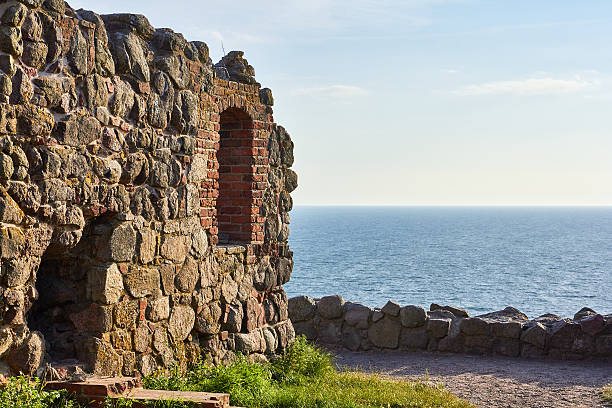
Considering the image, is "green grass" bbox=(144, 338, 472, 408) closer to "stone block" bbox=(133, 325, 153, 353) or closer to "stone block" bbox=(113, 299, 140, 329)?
"stone block" bbox=(133, 325, 153, 353)

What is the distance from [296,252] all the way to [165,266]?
57150 mm

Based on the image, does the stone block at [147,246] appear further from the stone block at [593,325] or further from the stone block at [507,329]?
the stone block at [593,325]

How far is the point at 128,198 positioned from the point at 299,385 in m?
3.19

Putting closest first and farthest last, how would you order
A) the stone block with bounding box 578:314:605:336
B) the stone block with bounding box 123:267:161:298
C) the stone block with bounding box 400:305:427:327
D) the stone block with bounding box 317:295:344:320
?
1. the stone block with bounding box 123:267:161:298
2. the stone block with bounding box 578:314:605:336
3. the stone block with bounding box 400:305:427:327
4. the stone block with bounding box 317:295:344:320

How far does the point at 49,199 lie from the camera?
18.7 ft

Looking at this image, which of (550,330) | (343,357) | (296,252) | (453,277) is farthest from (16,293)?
(296,252)

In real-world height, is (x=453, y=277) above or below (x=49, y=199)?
below

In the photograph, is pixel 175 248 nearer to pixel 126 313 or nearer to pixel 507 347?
pixel 126 313

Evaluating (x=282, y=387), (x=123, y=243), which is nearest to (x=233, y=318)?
(x=282, y=387)

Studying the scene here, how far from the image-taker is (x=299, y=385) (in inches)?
335

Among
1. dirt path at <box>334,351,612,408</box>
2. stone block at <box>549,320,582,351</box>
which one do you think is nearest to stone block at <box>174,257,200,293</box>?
dirt path at <box>334,351,612,408</box>

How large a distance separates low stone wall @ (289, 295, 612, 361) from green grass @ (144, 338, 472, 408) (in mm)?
2897

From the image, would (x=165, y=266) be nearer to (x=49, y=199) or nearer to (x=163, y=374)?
(x=163, y=374)

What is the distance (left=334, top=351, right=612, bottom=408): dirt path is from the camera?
916cm
